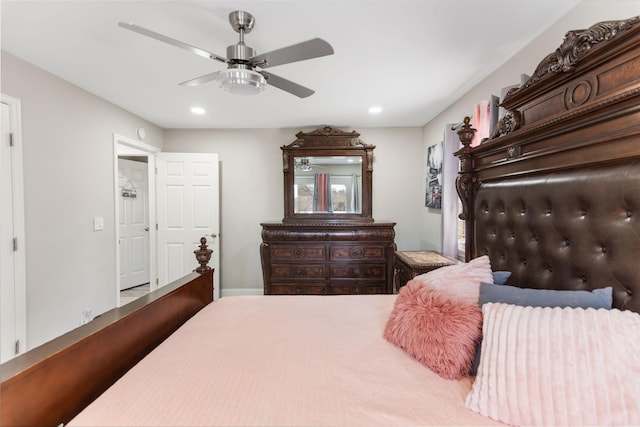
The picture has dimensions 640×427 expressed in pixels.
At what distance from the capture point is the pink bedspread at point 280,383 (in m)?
0.79

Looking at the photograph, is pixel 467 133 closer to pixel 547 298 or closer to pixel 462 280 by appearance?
pixel 462 280

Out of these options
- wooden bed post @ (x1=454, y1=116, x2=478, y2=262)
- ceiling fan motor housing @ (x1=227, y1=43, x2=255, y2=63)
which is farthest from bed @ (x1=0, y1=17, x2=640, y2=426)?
ceiling fan motor housing @ (x1=227, y1=43, x2=255, y2=63)

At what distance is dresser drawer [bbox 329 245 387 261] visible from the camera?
307 cm

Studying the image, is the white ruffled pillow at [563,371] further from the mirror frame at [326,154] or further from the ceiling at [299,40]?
the mirror frame at [326,154]

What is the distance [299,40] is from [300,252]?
2.10 meters

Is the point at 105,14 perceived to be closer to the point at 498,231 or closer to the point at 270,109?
the point at 270,109

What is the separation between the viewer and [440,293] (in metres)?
1.24

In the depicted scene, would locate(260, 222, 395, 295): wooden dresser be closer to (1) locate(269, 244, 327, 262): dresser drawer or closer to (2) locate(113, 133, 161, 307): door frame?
(1) locate(269, 244, 327, 262): dresser drawer

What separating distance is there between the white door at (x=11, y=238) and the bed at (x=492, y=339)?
1.44m

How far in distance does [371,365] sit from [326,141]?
9.33 ft

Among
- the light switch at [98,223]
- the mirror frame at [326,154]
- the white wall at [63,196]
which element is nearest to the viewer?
the white wall at [63,196]

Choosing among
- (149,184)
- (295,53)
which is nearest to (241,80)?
(295,53)

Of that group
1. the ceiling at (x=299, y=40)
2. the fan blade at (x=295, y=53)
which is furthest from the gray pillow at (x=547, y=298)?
the ceiling at (x=299, y=40)

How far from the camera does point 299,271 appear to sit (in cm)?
307
